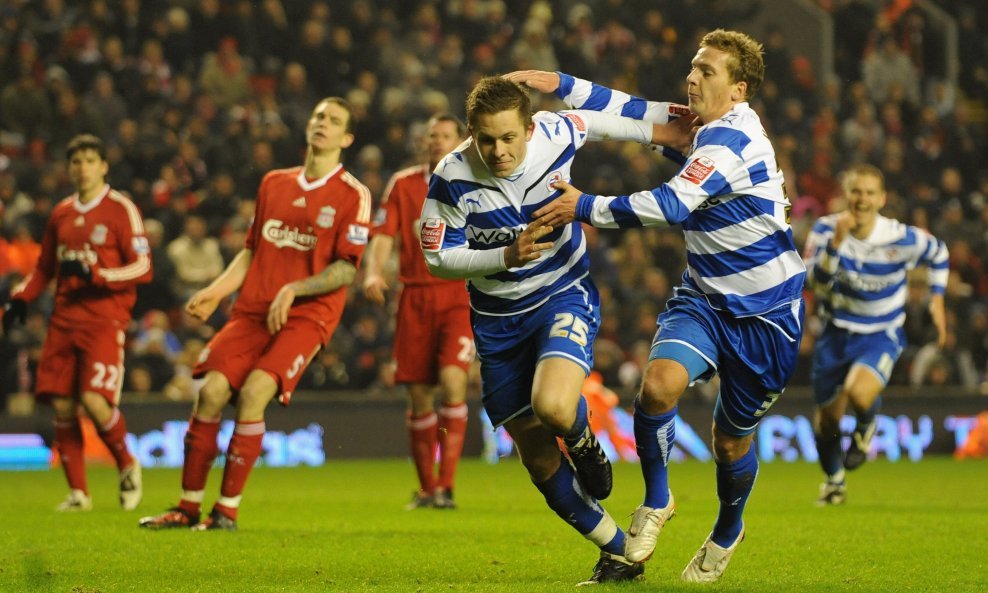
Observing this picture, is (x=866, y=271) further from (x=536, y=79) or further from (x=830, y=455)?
(x=536, y=79)

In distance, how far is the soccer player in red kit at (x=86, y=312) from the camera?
9719mm

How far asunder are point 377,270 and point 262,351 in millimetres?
1600

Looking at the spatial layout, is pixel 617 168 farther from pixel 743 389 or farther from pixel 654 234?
pixel 743 389

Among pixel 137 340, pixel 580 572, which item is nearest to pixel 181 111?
pixel 137 340

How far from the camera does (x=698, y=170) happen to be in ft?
18.9

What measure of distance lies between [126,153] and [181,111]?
106 centimetres

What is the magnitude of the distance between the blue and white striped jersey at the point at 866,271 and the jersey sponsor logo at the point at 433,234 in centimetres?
536

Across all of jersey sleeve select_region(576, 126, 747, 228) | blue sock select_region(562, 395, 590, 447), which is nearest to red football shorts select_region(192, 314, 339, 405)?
blue sock select_region(562, 395, 590, 447)

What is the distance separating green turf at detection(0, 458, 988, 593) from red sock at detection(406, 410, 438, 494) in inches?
13.7

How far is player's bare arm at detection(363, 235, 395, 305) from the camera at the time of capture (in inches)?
368

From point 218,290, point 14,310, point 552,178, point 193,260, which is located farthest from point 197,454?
point 193,260

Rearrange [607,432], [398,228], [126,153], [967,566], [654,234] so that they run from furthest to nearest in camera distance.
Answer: [654,234]
[126,153]
[607,432]
[398,228]
[967,566]

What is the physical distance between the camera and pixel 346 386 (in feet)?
51.7

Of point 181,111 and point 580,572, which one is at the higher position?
point 181,111
